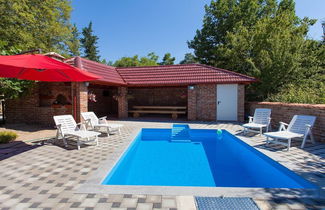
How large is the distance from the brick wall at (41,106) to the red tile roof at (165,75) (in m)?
1.88

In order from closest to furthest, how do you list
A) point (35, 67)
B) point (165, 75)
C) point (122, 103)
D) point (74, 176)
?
point (74, 176)
point (35, 67)
point (165, 75)
point (122, 103)

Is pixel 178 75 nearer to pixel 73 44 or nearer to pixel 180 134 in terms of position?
pixel 180 134

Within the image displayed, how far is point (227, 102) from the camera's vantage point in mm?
11273

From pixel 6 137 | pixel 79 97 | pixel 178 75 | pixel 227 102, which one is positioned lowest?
pixel 6 137

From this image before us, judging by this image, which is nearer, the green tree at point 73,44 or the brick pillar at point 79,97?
the brick pillar at point 79,97

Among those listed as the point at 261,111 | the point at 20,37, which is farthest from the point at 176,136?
the point at 20,37

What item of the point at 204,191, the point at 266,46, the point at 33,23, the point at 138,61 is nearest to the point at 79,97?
the point at 204,191

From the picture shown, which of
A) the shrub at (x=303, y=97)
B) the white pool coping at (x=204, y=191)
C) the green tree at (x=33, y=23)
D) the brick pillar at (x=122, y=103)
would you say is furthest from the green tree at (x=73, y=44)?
the white pool coping at (x=204, y=191)

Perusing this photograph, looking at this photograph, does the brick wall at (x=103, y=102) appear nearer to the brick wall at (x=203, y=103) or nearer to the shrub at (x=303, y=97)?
the brick wall at (x=203, y=103)

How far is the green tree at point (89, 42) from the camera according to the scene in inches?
1542

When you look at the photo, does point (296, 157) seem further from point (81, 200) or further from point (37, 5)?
point (37, 5)

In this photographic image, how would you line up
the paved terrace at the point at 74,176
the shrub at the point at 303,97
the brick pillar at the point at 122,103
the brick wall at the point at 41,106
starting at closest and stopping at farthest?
1. the paved terrace at the point at 74,176
2. the shrub at the point at 303,97
3. the brick wall at the point at 41,106
4. the brick pillar at the point at 122,103

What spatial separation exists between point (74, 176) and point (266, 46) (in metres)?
14.1

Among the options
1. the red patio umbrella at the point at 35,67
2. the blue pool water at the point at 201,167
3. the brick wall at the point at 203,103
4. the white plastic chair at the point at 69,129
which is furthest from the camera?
the brick wall at the point at 203,103
